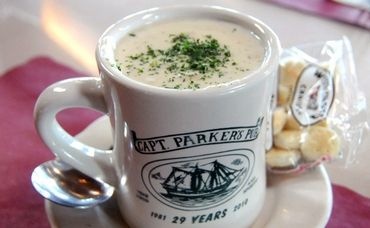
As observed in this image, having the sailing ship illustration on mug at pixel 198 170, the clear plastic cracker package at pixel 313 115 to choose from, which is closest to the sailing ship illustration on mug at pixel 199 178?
the sailing ship illustration on mug at pixel 198 170

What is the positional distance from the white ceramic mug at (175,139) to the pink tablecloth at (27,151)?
0.11 m

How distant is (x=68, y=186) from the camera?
0.57m

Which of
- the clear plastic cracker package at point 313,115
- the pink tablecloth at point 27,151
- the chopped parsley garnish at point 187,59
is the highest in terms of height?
the chopped parsley garnish at point 187,59

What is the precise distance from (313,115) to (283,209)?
11 cm

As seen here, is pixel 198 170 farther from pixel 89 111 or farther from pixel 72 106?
pixel 89 111

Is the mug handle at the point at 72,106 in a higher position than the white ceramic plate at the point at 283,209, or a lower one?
higher

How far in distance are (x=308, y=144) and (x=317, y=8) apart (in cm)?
44

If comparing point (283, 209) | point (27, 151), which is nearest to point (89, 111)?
point (27, 151)

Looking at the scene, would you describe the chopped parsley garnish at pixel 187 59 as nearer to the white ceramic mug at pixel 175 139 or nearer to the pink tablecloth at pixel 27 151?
the white ceramic mug at pixel 175 139

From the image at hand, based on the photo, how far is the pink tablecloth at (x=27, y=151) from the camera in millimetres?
602

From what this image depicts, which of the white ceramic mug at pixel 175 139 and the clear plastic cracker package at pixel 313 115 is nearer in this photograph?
the white ceramic mug at pixel 175 139

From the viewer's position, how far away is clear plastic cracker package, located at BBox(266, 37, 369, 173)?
58cm

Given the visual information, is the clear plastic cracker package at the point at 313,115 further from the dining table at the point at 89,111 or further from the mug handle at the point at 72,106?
the mug handle at the point at 72,106

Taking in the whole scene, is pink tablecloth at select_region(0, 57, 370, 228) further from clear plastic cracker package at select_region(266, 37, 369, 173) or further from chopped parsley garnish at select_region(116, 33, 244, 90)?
chopped parsley garnish at select_region(116, 33, 244, 90)
